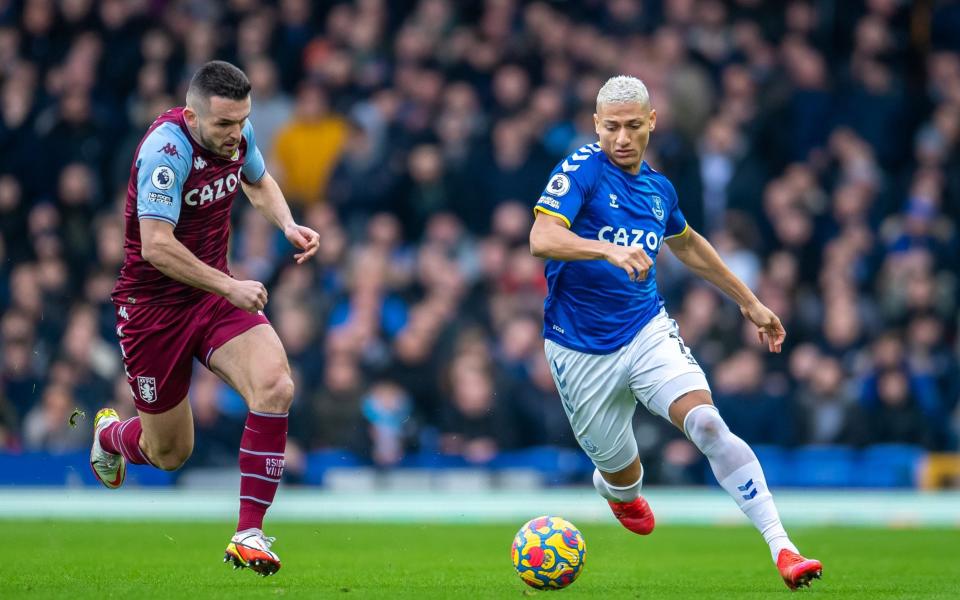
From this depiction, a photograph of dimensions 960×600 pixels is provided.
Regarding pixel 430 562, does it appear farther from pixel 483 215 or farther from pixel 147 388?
pixel 483 215

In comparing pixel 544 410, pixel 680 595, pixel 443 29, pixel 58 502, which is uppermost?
pixel 443 29

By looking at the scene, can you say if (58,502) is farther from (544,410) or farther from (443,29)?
(443,29)

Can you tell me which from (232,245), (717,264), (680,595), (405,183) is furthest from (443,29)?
(680,595)

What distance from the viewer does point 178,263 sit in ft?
26.9

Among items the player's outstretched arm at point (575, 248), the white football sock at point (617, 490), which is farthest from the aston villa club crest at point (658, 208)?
the white football sock at point (617, 490)

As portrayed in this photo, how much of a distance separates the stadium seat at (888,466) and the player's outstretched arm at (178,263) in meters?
9.69

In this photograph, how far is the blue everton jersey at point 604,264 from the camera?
867 cm

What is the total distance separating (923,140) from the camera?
18219 mm

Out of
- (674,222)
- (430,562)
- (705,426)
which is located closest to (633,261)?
(705,426)

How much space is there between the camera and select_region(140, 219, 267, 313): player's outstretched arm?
8.09 meters

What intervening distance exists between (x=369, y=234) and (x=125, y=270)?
8991 mm

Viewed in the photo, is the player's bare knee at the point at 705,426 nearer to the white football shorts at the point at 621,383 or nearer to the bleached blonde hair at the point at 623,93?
the white football shorts at the point at 621,383

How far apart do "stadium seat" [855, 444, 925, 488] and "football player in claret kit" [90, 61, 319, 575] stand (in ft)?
29.1

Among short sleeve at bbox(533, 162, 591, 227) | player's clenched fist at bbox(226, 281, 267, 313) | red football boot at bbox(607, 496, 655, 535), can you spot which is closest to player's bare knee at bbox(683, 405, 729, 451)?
short sleeve at bbox(533, 162, 591, 227)
